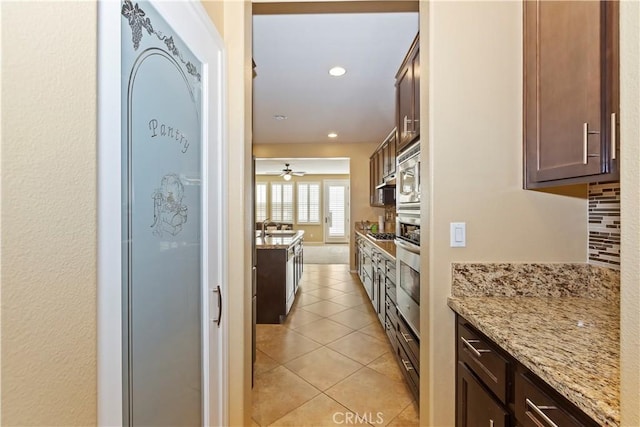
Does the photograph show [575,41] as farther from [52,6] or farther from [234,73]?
[52,6]

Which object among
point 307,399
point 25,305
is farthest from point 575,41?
point 307,399

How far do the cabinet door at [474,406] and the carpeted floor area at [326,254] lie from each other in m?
6.72

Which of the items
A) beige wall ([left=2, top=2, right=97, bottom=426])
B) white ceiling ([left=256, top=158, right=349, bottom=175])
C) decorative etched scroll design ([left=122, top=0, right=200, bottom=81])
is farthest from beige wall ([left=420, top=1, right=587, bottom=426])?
white ceiling ([left=256, top=158, right=349, bottom=175])

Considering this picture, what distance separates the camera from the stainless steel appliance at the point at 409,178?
1.94 meters

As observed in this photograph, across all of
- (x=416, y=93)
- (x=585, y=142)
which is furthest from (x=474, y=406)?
(x=416, y=93)

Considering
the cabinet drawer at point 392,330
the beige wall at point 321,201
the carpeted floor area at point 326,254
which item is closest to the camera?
the cabinet drawer at point 392,330

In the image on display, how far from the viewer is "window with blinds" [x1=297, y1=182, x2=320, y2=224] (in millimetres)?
11648

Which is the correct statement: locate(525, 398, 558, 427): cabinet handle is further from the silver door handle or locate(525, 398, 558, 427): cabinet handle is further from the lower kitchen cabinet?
the silver door handle

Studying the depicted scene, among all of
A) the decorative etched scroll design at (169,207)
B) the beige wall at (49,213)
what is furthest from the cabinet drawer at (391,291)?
the beige wall at (49,213)

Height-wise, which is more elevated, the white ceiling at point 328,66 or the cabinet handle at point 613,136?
the white ceiling at point 328,66

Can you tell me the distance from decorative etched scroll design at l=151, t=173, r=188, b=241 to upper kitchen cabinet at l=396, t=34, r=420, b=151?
1.39m

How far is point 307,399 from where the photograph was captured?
220 cm

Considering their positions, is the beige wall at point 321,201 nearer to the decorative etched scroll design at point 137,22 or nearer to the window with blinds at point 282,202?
the window with blinds at point 282,202

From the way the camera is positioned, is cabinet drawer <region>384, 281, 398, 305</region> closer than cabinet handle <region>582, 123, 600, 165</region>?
No
